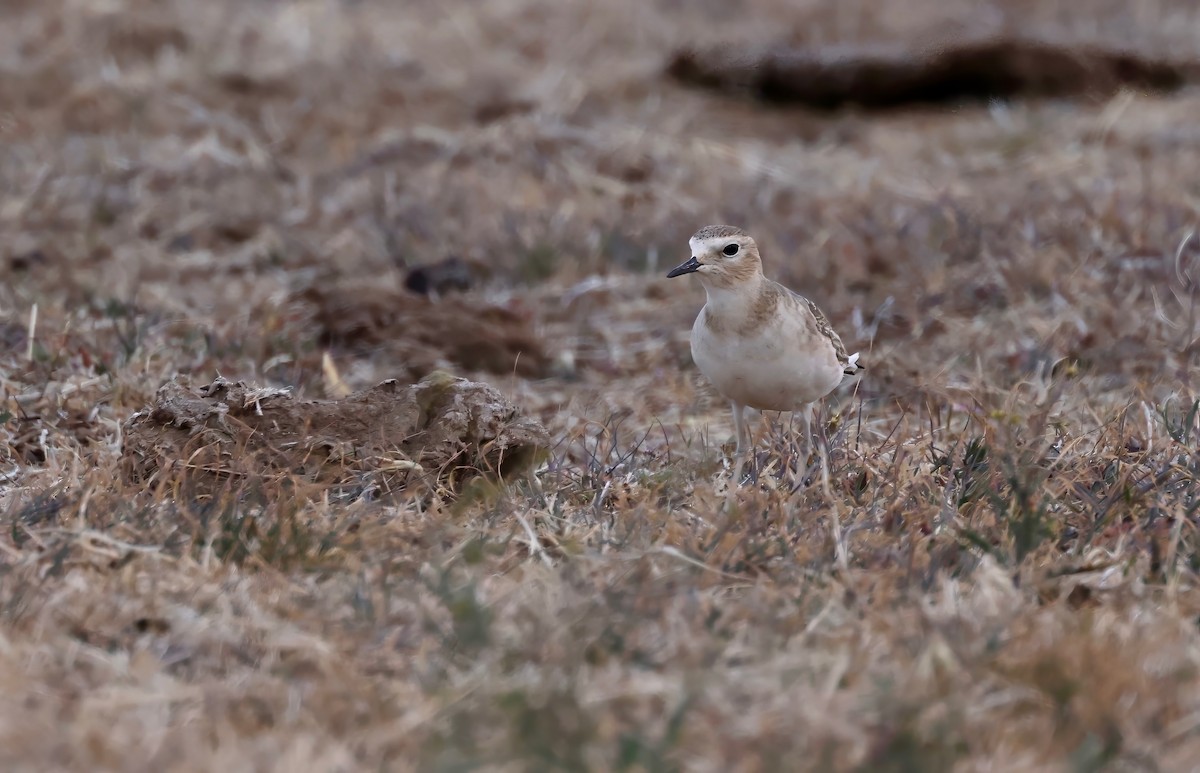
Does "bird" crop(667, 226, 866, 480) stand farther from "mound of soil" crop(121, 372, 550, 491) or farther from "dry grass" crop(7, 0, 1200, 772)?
"mound of soil" crop(121, 372, 550, 491)

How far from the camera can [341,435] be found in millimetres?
5137

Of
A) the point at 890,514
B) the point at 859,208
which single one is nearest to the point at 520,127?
the point at 859,208

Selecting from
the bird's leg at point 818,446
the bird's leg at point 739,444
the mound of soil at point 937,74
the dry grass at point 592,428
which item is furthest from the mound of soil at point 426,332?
the mound of soil at point 937,74

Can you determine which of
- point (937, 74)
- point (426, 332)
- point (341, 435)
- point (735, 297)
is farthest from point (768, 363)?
point (937, 74)

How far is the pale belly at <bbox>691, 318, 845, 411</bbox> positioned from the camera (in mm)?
4914

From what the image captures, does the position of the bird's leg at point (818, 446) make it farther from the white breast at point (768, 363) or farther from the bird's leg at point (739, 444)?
the bird's leg at point (739, 444)

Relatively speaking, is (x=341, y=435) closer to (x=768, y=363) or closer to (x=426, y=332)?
(x=768, y=363)

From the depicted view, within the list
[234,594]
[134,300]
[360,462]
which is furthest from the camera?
[134,300]

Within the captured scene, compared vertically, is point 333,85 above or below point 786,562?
below

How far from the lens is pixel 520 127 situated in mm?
10438

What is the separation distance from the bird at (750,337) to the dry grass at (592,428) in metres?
0.25

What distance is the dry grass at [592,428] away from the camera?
335 cm

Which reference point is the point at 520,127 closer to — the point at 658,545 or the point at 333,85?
the point at 333,85

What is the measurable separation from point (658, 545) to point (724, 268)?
43.0 inches
